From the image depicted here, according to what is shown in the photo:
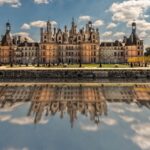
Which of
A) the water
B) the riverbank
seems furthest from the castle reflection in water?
the riverbank

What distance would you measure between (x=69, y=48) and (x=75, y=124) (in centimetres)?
6403

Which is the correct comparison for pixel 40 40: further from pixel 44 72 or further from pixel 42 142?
pixel 42 142

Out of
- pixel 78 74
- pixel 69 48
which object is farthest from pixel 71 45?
pixel 78 74

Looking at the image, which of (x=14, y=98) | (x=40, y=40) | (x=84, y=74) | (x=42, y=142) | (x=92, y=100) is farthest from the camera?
(x=40, y=40)

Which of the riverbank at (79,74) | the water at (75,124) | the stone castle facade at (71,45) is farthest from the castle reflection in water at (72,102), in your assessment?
the stone castle facade at (71,45)

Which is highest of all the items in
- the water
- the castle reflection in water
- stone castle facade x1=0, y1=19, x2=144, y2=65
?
stone castle facade x1=0, y1=19, x2=144, y2=65

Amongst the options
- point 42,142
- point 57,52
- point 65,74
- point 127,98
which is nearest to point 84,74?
point 65,74

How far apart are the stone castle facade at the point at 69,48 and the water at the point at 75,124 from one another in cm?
5517

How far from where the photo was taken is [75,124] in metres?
15.5

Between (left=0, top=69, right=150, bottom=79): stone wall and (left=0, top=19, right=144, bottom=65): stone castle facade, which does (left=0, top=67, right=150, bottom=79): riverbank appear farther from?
(left=0, top=19, right=144, bottom=65): stone castle facade

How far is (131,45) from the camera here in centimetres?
8212

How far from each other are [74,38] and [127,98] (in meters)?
55.7

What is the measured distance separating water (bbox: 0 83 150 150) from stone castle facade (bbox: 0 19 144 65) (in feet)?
181

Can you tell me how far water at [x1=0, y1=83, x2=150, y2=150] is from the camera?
42.0 feet
